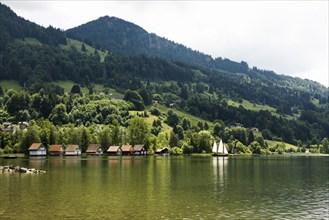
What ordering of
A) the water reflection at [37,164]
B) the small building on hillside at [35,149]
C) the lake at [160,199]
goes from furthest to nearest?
the small building on hillside at [35,149] → the water reflection at [37,164] → the lake at [160,199]

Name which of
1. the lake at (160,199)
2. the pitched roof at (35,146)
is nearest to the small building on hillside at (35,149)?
the pitched roof at (35,146)

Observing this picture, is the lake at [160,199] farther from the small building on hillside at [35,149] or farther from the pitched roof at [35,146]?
the small building on hillside at [35,149]

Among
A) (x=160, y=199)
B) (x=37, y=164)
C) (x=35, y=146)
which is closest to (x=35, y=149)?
(x=35, y=146)

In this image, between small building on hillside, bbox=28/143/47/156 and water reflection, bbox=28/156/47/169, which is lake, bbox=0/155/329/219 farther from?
small building on hillside, bbox=28/143/47/156

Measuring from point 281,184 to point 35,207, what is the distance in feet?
147

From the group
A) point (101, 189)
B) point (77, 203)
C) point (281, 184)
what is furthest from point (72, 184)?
point (281, 184)

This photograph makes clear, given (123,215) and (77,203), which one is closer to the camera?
(123,215)

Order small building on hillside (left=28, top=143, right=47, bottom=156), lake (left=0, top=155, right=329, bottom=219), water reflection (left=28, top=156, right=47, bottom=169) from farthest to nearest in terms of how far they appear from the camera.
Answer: small building on hillside (left=28, top=143, right=47, bottom=156) → water reflection (left=28, top=156, right=47, bottom=169) → lake (left=0, top=155, right=329, bottom=219)

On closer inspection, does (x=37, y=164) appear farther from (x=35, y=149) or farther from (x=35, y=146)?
(x=35, y=146)

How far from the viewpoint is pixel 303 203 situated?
53250 millimetres

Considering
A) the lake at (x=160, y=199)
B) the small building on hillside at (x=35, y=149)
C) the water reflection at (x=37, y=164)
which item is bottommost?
the lake at (x=160, y=199)

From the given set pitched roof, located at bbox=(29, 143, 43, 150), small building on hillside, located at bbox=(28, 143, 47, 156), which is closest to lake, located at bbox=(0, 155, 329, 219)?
pitched roof, located at bbox=(29, 143, 43, 150)

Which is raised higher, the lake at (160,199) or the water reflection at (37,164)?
the water reflection at (37,164)

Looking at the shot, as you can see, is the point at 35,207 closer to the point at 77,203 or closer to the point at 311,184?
the point at 77,203
